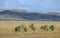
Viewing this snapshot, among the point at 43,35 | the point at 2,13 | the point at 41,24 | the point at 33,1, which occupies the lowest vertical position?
the point at 43,35

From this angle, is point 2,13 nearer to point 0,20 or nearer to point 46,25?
point 0,20

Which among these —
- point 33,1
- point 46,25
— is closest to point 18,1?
point 33,1

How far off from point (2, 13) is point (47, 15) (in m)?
0.78

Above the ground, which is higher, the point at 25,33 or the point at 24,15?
the point at 24,15

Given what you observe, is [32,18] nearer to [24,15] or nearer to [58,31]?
[24,15]

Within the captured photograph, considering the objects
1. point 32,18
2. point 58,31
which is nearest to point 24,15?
point 32,18

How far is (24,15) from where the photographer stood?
2.88m

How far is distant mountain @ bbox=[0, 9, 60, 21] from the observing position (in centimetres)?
286

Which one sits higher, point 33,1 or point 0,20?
point 33,1

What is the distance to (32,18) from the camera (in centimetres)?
288

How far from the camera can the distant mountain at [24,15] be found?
2863 mm

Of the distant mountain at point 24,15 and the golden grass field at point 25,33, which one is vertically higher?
the distant mountain at point 24,15

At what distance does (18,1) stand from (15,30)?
51cm

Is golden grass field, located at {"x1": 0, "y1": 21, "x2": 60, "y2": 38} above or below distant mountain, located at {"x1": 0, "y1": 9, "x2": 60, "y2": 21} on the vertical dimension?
below
